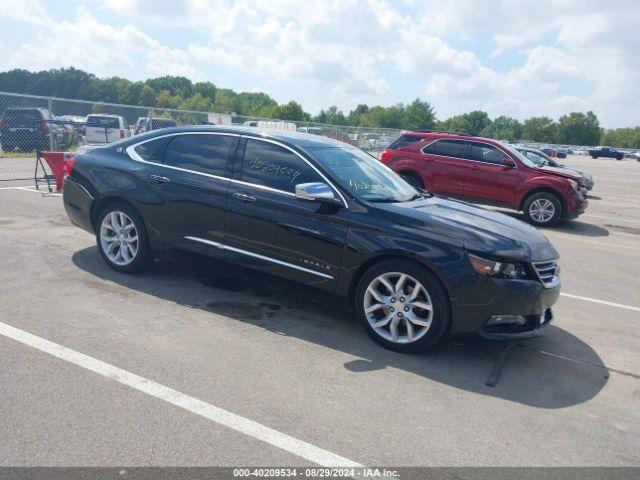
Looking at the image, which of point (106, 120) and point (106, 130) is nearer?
point (106, 130)

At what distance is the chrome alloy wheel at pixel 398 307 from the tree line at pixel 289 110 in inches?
3073

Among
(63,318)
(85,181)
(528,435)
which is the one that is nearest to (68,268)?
(85,181)

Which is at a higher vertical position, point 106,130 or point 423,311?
point 106,130

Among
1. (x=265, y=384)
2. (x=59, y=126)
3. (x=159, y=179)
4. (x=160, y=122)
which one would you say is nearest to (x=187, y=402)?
(x=265, y=384)

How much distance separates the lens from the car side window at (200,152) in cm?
561

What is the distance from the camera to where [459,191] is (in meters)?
12.8

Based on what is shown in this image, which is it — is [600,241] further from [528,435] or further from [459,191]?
[528,435]

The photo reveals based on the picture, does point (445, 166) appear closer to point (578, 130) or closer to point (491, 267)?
point (491, 267)

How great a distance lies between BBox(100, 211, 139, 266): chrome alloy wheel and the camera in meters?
6.01

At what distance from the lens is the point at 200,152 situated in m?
5.75

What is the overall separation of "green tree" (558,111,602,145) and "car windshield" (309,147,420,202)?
143m

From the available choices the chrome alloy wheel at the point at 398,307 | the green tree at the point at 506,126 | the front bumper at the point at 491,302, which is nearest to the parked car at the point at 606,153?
the green tree at the point at 506,126

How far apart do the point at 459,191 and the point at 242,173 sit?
27.6 ft

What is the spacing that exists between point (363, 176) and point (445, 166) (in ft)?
25.9
